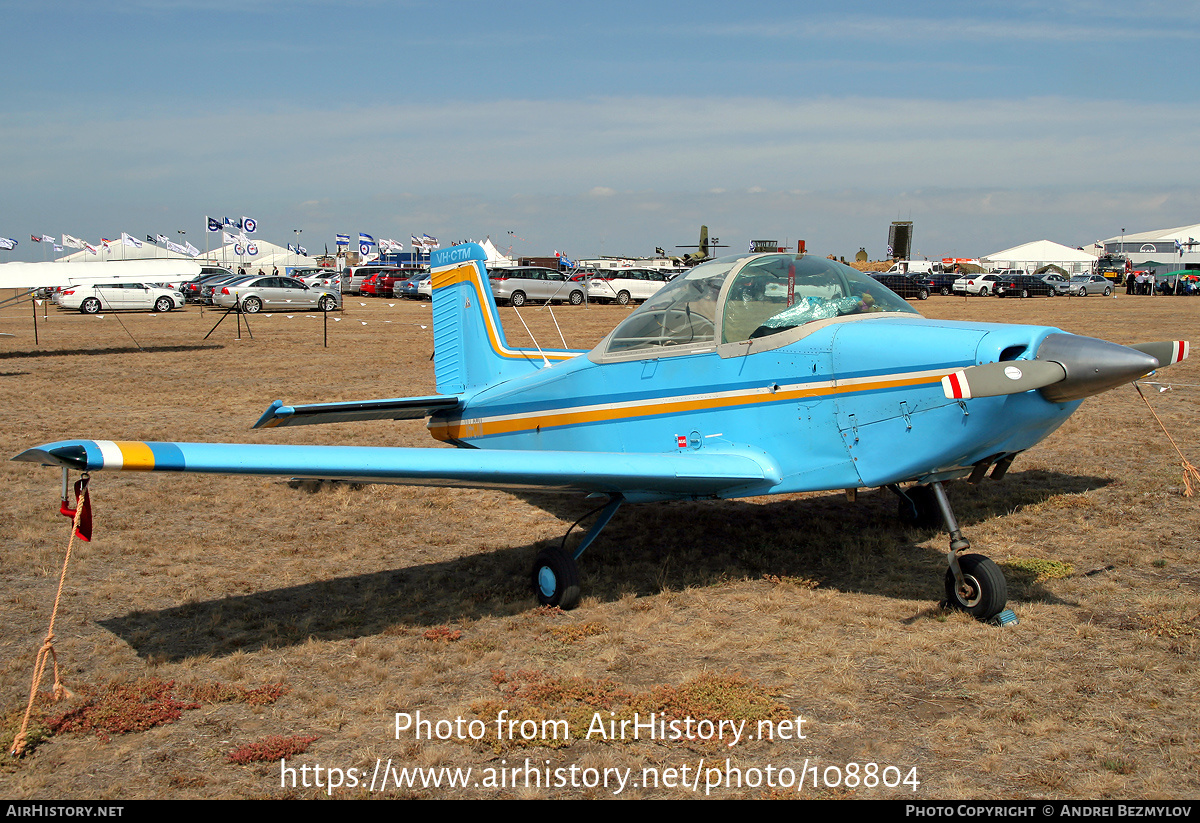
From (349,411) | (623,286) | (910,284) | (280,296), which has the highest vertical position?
(349,411)

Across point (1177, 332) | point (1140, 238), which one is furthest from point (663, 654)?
point (1140, 238)

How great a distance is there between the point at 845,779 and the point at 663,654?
142 centimetres

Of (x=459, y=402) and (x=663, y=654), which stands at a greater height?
(x=459, y=402)

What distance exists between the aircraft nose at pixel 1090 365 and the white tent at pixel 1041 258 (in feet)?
281

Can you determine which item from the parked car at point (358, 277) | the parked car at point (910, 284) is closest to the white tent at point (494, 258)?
the parked car at point (358, 277)

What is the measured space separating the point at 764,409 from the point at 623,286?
32.8m

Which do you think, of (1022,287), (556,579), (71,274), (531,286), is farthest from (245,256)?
(556,579)

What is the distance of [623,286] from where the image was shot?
37.8m

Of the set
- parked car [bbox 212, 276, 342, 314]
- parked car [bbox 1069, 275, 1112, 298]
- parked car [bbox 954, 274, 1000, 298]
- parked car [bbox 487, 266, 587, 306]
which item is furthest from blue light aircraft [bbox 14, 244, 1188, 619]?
parked car [bbox 1069, 275, 1112, 298]

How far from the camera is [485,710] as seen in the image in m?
4.07

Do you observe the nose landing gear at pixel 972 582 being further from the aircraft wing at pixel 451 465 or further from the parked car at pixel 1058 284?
the parked car at pixel 1058 284

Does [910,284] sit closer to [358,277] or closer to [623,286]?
[623,286]
